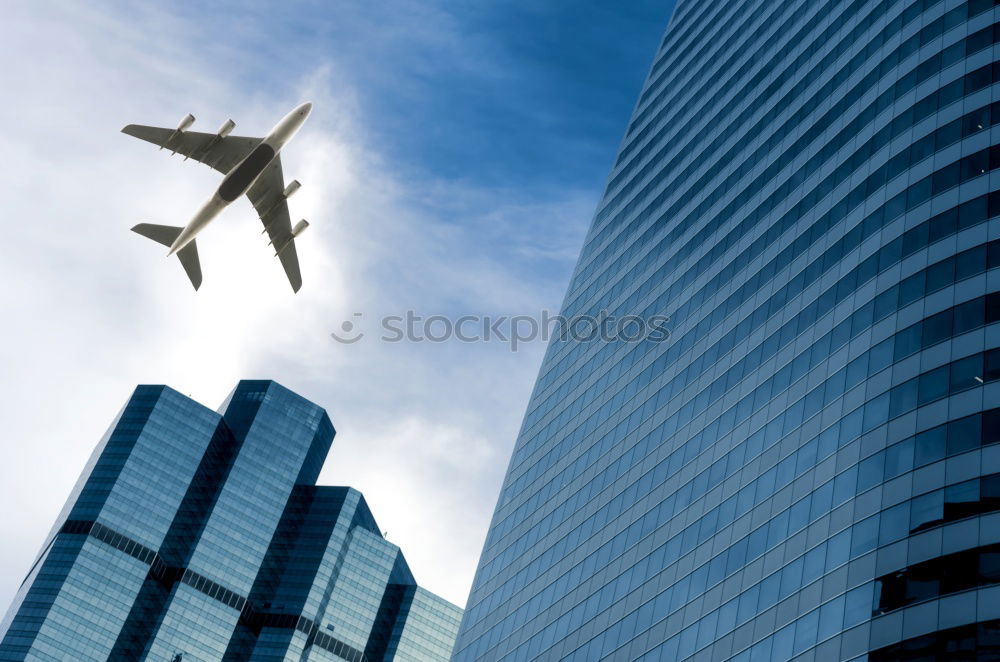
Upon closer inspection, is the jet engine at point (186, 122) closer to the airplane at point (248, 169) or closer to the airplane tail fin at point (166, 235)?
the airplane at point (248, 169)

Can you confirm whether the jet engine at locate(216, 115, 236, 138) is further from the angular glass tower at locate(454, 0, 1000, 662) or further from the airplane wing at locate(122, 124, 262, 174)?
the angular glass tower at locate(454, 0, 1000, 662)

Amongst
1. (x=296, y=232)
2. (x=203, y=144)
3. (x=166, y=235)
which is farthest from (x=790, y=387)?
(x=166, y=235)

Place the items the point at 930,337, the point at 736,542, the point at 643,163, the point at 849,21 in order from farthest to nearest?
the point at 643,163, the point at 849,21, the point at 736,542, the point at 930,337

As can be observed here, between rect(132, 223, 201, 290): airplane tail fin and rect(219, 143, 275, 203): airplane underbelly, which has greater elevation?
rect(132, 223, 201, 290): airplane tail fin

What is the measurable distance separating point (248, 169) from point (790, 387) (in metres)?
38.2

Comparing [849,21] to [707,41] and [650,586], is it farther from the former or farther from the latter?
[650,586]

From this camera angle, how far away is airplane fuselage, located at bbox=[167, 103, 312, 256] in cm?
7744

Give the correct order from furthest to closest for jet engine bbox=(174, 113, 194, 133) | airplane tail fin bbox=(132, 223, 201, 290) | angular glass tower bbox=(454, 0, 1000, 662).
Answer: airplane tail fin bbox=(132, 223, 201, 290), jet engine bbox=(174, 113, 194, 133), angular glass tower bbox=(454, 0, 1000, 662)

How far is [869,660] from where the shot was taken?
5094 centimetres

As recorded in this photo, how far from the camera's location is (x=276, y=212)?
3366 inches

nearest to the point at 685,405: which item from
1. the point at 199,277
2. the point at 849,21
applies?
the point at 849,21

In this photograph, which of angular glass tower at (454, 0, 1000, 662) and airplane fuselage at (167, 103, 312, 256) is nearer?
angular glass tower at (454, 0, 1000, 662)

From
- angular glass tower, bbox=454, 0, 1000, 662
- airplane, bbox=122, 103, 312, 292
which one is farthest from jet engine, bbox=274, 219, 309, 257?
angular glass tower, bbox=454, 0, 1000, 662

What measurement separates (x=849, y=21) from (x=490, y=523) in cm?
5328
